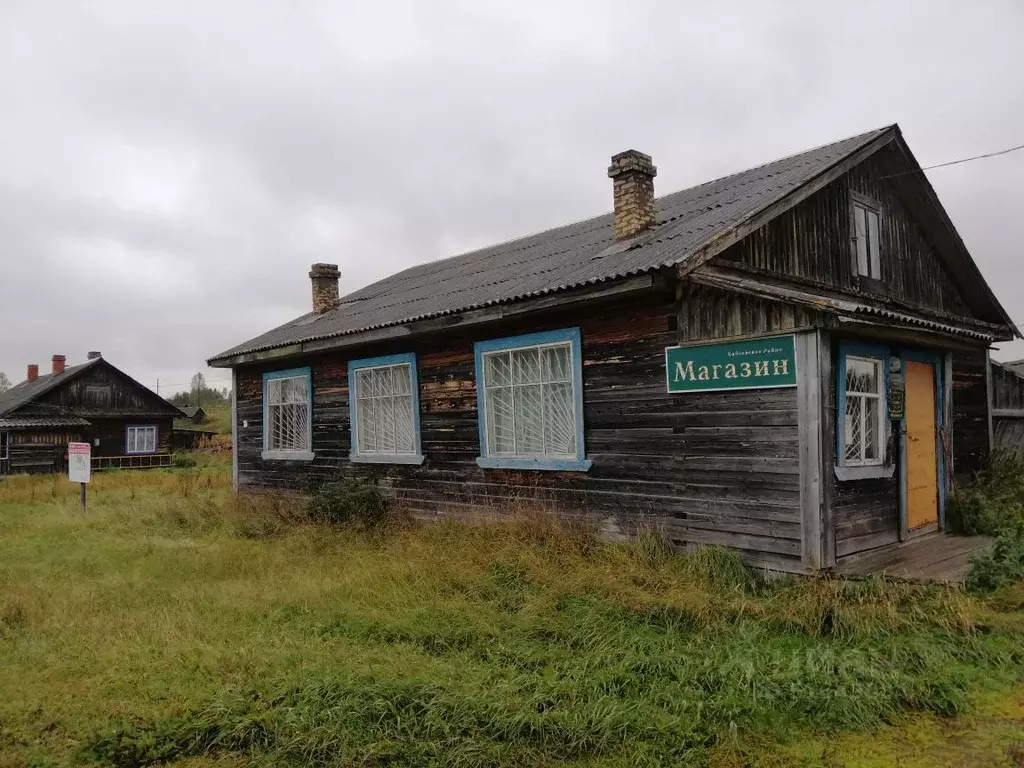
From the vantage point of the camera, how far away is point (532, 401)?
9023 mm

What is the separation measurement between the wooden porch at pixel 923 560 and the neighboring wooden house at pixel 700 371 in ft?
0.63

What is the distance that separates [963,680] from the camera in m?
4.46

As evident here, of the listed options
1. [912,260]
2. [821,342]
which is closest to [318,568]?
[821,342]

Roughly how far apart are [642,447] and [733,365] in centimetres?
138

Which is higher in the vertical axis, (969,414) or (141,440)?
(969,414)

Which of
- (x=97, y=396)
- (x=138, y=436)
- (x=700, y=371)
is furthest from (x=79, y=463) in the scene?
(x=138, y=436)

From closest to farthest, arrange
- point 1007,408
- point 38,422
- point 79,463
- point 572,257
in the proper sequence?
point 572,257 → point 1007,408 → point 79,463 → point 38,422

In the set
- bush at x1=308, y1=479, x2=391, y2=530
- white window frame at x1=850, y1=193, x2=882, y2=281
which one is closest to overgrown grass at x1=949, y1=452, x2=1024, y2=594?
white window frame at x1=850, y1=193, x2=882, y2=281

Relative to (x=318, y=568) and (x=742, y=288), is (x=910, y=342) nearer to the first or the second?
(x=742, y=288)

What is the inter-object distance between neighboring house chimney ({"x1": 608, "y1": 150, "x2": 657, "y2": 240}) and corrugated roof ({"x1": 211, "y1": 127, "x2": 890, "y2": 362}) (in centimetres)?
23

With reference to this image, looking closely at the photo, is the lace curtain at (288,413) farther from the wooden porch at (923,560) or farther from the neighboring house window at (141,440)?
the neighboring house window at (141,440)

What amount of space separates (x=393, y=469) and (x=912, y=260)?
337 inches

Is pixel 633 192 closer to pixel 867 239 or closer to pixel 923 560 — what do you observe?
pixel 867 239

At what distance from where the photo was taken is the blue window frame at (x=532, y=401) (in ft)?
28.1
